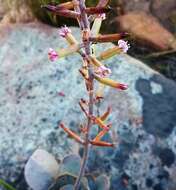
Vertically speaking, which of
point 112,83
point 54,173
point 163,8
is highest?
point 112,83

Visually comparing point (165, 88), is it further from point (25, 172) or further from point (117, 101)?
point (25, 172)

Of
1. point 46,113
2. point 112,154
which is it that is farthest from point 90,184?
point 46,113

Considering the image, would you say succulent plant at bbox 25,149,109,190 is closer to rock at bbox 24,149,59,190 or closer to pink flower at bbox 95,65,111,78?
rock at bbox 24,149,59,190

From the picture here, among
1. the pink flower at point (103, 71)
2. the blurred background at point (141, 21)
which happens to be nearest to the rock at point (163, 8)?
the blurred background at point (141, 21)

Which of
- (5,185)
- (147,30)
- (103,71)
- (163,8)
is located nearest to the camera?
(103,71)

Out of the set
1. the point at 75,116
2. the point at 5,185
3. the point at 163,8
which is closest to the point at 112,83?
the point at 5,185

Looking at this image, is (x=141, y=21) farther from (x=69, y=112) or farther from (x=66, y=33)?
(x=66, y=33)
